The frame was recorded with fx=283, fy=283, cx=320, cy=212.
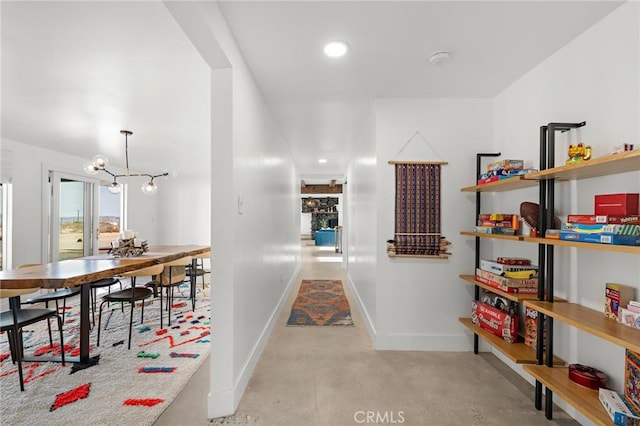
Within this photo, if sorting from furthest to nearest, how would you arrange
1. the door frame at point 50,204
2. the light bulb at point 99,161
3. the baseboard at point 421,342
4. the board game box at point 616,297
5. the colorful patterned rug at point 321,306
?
the door frame at point 50,204, the colorful patterned rug at point 321,306, the light bulb at point 99,161, the baseboard at point 421,342, the board game box at point 616,297

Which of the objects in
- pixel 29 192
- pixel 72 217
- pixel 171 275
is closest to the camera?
pixel 171 275

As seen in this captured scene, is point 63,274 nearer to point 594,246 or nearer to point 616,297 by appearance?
point 594,246

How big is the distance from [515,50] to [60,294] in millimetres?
4558

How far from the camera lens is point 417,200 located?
8.75 ft

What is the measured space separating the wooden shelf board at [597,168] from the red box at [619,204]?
144 millimetres

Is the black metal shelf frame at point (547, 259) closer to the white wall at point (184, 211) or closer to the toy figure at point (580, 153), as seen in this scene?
the toy figure at point (580, 153)

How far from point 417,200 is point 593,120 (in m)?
1.29

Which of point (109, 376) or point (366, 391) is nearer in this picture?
point (366, 391)

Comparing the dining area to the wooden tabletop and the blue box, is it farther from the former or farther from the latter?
the blue box

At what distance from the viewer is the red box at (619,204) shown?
1.33m

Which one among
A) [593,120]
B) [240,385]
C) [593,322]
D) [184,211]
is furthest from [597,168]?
[184,211]

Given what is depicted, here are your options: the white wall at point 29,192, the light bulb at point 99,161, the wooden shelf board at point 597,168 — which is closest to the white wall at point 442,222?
the wooden shelf board at point 597,168

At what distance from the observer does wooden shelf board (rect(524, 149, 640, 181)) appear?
1.20 m

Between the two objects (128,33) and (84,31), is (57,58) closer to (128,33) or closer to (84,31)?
(84,31)
